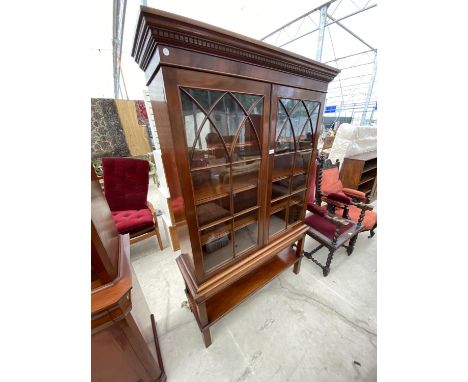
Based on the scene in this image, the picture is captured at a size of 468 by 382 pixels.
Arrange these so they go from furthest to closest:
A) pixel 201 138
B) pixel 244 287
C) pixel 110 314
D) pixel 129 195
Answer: pixel 129 195
pixel 244 287
pixel 201 138
pixel 110 314

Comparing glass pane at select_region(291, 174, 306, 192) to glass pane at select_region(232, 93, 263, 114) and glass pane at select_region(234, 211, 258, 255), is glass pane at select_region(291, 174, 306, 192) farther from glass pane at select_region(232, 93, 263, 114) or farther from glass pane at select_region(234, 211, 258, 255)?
glass pane at select_region(232, 93, 263, 114)

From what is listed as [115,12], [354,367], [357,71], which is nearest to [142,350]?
[354,367]

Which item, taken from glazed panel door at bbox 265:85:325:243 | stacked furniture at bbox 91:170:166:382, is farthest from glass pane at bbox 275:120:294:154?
stacked furniture at bbox 91:170:166:382

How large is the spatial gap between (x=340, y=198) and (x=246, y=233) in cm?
117

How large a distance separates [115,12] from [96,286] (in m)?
3.25

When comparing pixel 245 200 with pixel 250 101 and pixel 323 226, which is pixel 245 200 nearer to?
pixel 250 101

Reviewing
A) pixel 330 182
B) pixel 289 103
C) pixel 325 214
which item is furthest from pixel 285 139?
pixel 330 182

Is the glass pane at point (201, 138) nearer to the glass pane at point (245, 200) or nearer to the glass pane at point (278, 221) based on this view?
the glass pane at point (245, 200)

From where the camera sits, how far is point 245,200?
3.53 ft

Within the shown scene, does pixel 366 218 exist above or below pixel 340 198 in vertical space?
below

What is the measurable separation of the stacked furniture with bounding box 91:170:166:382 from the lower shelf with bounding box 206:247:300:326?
462 mm

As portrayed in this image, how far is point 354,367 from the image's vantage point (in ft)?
3.66
